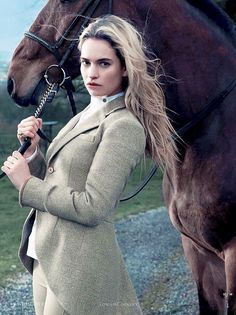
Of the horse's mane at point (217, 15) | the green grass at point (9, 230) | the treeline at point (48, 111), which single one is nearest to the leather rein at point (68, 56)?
the horse's mane at point (217, 15)

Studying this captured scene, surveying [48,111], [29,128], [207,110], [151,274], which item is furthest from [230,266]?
[48,111]

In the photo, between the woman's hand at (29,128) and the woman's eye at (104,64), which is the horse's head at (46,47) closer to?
the woman's hand at (29,128)

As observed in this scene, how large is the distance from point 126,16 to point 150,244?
3.45 m

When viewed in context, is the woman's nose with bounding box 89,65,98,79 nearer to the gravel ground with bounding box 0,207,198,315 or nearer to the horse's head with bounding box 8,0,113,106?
the horse's head with bounding box 8,0,113,106

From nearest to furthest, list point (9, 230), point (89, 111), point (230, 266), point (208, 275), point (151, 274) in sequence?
point (89, 111), point (230, 266), point (208, 275), point (151, 274), point (9, 230)

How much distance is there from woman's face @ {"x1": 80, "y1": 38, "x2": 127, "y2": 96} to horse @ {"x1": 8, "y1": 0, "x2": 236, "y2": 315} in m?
0.49

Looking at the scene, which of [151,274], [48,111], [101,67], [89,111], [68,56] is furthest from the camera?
[48,111]

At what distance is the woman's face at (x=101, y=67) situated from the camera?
1.70 m

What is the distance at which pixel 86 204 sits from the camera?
161 cm

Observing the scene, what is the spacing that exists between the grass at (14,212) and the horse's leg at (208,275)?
2.86 feet

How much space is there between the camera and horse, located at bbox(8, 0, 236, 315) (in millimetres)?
2229

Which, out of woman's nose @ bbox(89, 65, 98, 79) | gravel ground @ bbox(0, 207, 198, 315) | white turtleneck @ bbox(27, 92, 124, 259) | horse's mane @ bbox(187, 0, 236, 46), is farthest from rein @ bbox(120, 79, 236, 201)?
gravel ground @ bbox(0, 207, 198, 315)

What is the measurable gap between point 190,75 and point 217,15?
0.28 meters

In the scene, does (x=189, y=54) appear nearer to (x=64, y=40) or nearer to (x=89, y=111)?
(x=64, y=40)
